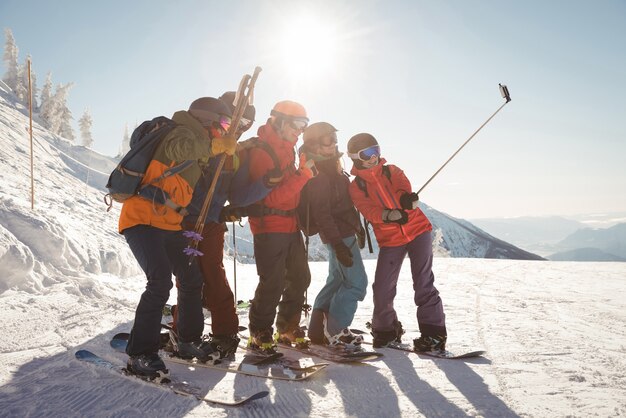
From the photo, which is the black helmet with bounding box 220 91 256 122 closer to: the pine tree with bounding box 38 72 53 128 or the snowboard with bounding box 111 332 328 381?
the snowboard with bounding box 111 332 328 381

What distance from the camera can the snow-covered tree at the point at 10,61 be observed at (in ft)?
189

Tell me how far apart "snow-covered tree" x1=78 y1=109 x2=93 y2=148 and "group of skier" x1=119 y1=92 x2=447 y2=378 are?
70942mm

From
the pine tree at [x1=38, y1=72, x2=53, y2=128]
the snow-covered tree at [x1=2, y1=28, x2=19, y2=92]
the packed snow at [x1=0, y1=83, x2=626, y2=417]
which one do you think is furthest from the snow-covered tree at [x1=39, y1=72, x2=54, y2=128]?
the packed snow at [x1=0, y1=83, x2=626, y2=417]

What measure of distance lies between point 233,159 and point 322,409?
255cm

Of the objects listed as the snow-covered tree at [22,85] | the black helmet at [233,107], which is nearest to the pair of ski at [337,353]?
the black helmet at [233,107]

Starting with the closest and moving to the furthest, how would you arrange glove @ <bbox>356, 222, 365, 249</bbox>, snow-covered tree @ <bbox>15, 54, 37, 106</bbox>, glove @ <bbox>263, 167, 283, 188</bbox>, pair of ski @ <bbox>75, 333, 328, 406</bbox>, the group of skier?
pair of ski @ <bbox>75, 333, 328, 406</bbox> → the group of skier → glove @ <bbox>263, 167, 283, 188</bbox> → glove @ <bbox>356, 222, 365, 249</bbox> → snow-covered tree @ <bbox>15, 54, 37, 106</bbox>

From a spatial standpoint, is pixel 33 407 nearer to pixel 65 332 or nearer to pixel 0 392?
pixel 0 392

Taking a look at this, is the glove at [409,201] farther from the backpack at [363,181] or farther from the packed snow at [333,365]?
the packed snow at [333,365]

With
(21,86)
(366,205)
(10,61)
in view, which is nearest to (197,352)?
(366,205)

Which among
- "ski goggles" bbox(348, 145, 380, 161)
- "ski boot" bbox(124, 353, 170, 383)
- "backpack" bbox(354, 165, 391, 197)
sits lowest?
"ski boot" bbox(124, 353, 170, 383)

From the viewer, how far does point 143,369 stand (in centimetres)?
314

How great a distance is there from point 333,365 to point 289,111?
277 cm

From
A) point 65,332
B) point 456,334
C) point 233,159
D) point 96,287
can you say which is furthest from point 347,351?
point 96,287

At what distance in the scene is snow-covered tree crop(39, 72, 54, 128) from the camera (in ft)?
194
